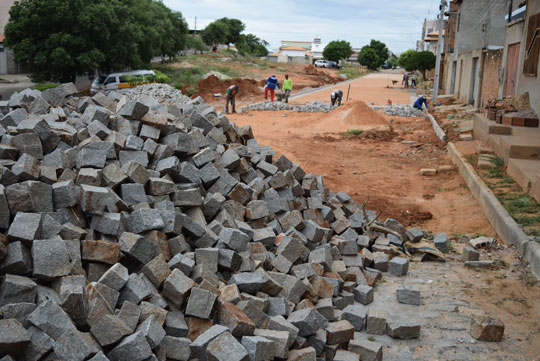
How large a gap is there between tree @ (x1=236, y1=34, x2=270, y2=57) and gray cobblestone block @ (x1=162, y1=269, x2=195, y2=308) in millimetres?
69873

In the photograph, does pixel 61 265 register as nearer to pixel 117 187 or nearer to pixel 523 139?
pixel 117 187

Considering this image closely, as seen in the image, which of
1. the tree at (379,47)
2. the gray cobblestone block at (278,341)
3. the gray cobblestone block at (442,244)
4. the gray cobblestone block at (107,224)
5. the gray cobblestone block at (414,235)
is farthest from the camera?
the tree at (379,47)

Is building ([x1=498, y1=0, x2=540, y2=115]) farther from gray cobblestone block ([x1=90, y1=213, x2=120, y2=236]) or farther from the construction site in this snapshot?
gray cobblestone block ([x1=90, y1=213, x2=120, y2=236])

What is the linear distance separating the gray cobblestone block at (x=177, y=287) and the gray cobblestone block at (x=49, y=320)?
3.12 ft

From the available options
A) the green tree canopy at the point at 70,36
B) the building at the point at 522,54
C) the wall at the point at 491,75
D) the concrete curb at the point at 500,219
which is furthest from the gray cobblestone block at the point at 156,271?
the green tree canopy at the point at 70,36

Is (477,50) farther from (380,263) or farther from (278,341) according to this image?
(278,341)

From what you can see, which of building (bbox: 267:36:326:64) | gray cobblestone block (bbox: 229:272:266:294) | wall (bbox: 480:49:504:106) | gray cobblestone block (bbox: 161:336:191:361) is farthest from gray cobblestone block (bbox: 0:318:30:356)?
building (bbox: 267:36:326:64)

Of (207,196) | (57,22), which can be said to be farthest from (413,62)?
(207,196)

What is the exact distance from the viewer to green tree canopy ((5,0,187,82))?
24.9 m

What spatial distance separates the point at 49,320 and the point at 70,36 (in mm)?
24489

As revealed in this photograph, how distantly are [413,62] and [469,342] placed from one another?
150ft

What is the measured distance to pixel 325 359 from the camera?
460cm

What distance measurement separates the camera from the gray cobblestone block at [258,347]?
3.93m

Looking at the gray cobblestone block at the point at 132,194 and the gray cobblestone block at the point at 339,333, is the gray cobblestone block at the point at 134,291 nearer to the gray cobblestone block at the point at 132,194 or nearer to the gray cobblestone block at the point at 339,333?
the gray cobblestone block at the point at 132,194
